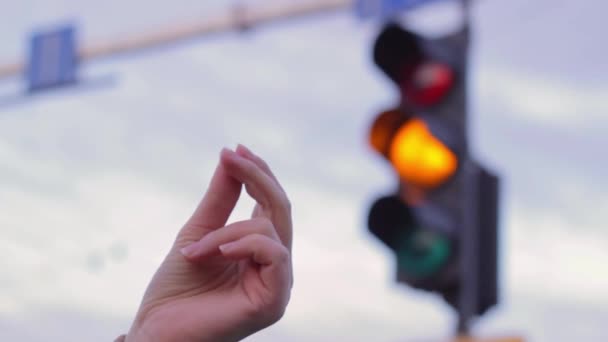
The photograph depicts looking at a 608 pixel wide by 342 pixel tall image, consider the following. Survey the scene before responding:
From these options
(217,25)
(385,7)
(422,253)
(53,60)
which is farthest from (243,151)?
(53,60)

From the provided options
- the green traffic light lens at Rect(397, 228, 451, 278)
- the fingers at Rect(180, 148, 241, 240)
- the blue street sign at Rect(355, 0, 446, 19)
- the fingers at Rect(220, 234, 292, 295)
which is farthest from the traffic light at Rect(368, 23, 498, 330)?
the fingers at Rect(220, 234, 292, 295)

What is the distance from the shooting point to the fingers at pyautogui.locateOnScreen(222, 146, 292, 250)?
205 centimetres

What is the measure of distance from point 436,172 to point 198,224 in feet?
6.37

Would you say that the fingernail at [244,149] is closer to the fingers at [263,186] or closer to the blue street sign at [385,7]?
the fingers at [263,186]

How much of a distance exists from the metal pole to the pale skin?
442cm

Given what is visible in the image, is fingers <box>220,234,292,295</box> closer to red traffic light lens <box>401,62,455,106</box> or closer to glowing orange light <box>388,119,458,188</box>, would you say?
glowing orange light <box>388,119,458,188</box>

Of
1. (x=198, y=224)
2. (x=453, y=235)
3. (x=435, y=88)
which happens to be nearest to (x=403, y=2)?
(x=435, y=88)

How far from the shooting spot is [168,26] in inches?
291

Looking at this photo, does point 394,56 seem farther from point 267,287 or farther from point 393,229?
point 267,287

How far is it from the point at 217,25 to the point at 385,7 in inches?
65.6

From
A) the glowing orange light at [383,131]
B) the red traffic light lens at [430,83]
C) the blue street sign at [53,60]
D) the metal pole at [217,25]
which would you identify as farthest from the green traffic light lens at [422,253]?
the blue street sign at [53,60]

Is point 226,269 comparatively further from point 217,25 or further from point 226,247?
point 217,25

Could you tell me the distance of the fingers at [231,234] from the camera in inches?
78.7

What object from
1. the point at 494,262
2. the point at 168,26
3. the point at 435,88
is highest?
the point at 168,26
